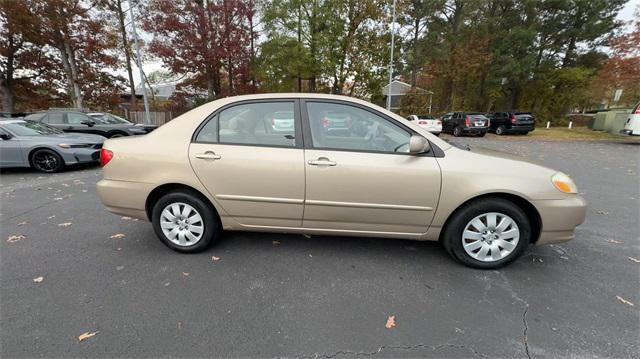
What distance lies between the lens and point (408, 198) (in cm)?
255

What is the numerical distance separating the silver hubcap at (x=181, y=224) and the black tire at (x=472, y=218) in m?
2.53

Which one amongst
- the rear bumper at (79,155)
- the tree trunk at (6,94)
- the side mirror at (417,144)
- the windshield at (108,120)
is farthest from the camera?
the tree trunk at (6,94)

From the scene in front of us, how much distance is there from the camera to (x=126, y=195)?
9.34 feet

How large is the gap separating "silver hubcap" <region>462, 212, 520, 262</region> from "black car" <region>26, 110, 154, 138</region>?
11.5 m

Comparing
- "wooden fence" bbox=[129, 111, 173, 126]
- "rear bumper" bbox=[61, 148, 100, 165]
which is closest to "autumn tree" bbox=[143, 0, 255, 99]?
"wooden fence" bbox=[129, 111, 173, 126]

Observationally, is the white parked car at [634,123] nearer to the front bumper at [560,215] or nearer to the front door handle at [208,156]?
the front bumper at [560,215]

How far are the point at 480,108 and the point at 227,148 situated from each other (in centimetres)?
3095

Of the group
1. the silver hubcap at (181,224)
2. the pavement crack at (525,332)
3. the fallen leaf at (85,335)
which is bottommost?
the fallen leaf at (85,335)

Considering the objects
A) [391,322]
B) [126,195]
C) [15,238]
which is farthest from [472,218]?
[15,238]

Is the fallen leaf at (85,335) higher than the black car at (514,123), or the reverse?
the black car at (514,123)

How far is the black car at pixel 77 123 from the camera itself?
31.5 ft

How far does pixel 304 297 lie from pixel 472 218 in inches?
67.5

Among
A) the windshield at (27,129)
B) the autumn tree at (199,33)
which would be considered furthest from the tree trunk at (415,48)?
the windshield at (27,129)

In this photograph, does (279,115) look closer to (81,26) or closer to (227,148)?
(227,148)
